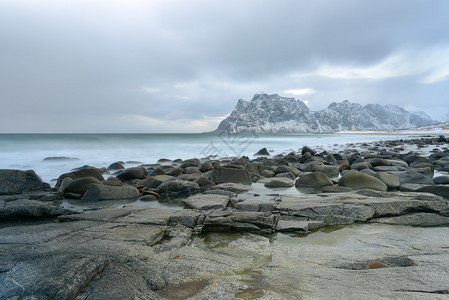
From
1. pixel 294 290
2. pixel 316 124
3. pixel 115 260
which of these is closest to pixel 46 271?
pixel 115 260

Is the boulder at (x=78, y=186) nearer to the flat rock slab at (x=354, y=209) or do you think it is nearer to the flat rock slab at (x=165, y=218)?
the flat rock slab at (x=165, y=218)

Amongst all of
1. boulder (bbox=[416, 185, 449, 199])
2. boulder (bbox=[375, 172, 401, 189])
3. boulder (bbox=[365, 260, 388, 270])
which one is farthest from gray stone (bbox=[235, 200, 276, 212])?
boulder (bbox=[375, 172, 401, 189])

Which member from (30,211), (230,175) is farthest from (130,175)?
(30,211)

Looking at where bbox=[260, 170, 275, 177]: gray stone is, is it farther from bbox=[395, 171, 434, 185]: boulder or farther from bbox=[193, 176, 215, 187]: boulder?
bbox=[395, 171, 434, 185]: boulder

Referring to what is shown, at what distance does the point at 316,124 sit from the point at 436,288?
536 ft

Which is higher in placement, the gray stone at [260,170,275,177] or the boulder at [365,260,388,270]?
the boulder at [365,260,388,270]

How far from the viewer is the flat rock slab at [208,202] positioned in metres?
4.66

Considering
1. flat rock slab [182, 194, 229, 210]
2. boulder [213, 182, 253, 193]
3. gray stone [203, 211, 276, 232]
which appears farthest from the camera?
boulder [213, 182, 253, 193]

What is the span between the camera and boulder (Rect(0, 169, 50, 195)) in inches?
243

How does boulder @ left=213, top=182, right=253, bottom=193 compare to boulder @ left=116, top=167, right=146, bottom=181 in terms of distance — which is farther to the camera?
boulder @ left=116, top=167, right=146, bottom=181

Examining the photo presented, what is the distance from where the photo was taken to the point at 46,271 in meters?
1.88

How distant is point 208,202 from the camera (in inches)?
193

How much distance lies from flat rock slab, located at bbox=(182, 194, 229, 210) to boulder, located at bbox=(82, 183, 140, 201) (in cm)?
190

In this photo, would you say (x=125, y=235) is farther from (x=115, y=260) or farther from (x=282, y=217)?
(x=282, y=217)
